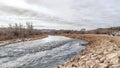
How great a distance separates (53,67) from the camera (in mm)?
19156

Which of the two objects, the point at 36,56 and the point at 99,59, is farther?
the point at 36,56

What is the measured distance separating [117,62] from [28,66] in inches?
429

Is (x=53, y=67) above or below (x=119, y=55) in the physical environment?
below

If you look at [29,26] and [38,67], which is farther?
[29,26]

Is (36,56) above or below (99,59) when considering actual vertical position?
below

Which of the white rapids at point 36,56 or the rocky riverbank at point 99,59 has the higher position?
the rocky riverbank at point 99,59

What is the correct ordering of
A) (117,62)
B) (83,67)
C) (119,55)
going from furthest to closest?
(83,67) → (119,55) → (117,62)

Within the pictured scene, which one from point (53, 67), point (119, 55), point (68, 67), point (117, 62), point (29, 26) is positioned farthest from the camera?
point (29, 26)

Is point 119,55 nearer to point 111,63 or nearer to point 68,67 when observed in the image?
point 111,63

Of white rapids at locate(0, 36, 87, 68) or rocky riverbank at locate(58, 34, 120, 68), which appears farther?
white rapids at locate(0, 36, 87, 68)

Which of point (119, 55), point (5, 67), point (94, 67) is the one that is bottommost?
point (5, 67)

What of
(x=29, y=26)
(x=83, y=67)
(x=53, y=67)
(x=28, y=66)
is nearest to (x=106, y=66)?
(x=83, y=67)

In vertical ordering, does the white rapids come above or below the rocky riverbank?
below

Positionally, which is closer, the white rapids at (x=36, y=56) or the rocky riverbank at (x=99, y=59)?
the rocky riverbank at (x=99, y=59)
